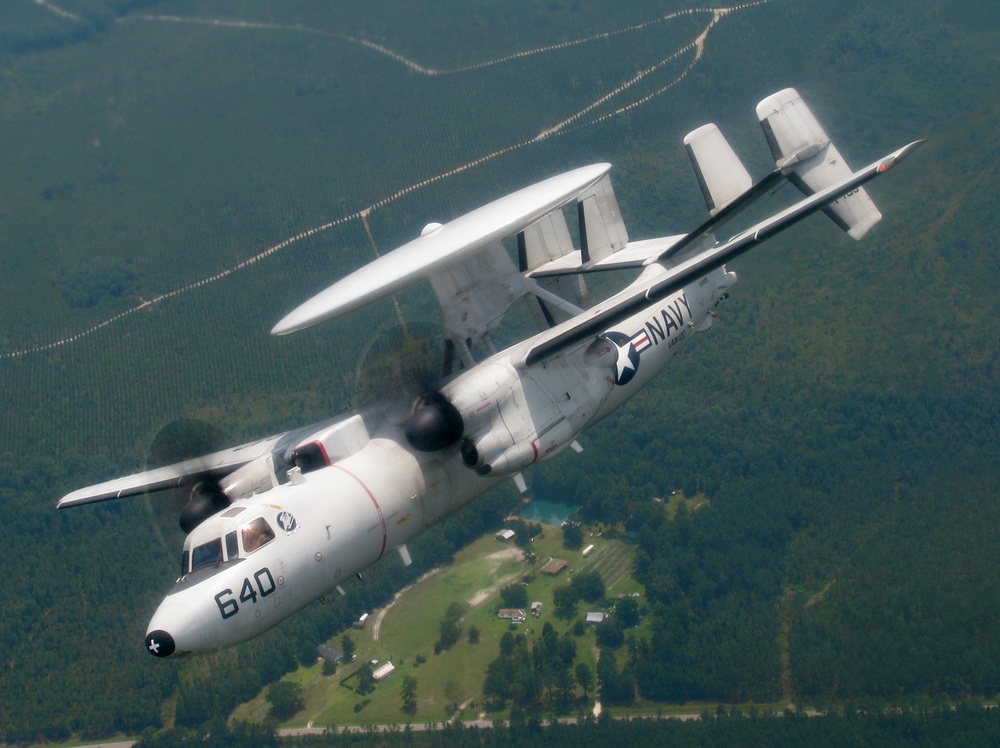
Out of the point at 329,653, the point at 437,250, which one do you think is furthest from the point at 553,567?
the point at 437,250

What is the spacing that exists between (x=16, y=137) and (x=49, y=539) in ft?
330

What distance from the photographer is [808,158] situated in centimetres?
4116

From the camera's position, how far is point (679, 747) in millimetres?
72125

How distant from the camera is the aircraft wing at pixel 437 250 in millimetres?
29219

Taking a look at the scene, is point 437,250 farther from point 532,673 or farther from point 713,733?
point 713,733

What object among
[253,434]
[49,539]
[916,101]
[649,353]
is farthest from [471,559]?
[916,101]

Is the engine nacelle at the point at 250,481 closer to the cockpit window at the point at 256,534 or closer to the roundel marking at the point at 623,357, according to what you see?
the cockpit window at the point at 256,534

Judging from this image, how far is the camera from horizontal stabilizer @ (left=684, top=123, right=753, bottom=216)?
42.3m

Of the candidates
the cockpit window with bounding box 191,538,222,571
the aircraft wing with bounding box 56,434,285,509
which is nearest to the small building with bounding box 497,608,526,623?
the aircraft wing with bounding box 56,434,285,509

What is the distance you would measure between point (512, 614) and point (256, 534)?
55127 millimetres

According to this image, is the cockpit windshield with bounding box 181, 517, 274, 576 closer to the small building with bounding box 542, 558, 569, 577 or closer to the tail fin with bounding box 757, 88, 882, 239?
the tail fin with bounding box 757, 88, 882, 239

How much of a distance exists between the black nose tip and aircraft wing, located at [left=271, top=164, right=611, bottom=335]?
26.6 ft

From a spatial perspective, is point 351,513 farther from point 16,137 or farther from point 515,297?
point 16,137

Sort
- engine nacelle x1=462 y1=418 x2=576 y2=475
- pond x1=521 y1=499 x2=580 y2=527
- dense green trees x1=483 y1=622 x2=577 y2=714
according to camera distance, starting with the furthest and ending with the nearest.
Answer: pond x1=521 y1=499 x2=580 y2=527 < dense green trees x1=483 y1=622 x2=577 y2=714 < engine nacelle x1=462 y1=418 x2=576 y2=475
